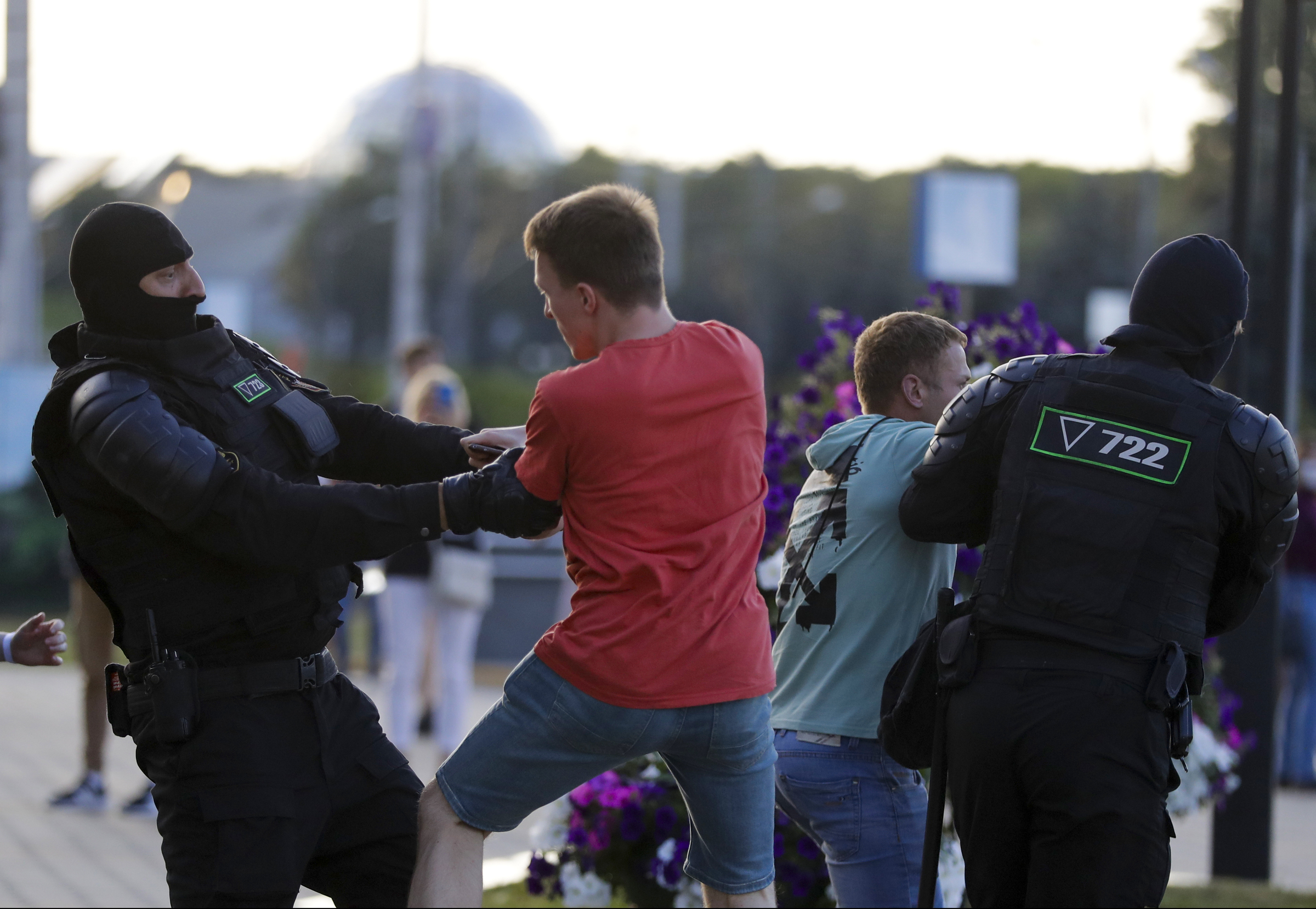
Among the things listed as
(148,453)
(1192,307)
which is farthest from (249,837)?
(1192,307)

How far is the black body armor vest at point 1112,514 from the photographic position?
9.94 ft

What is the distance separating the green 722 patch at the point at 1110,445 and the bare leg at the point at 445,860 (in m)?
1.41

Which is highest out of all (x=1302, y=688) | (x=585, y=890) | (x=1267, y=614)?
(x=1267, y=614)

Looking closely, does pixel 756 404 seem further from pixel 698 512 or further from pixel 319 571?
pixel 319 571

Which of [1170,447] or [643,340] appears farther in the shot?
[1170,447]

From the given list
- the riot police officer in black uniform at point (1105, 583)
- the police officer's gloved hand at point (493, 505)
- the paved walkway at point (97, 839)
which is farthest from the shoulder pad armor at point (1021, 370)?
the paved walkway at point (97, 839)

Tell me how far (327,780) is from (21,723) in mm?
7733

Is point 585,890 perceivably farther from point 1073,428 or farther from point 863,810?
point 1073,428

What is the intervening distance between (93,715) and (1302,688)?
23.3 feet

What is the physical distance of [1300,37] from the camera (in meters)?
6.32

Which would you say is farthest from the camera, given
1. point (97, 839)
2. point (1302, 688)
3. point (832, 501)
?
point (1302, 688)

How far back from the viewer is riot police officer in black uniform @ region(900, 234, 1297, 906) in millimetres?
3006

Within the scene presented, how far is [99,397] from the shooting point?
279cm

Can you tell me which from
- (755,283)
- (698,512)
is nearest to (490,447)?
(698,512)
